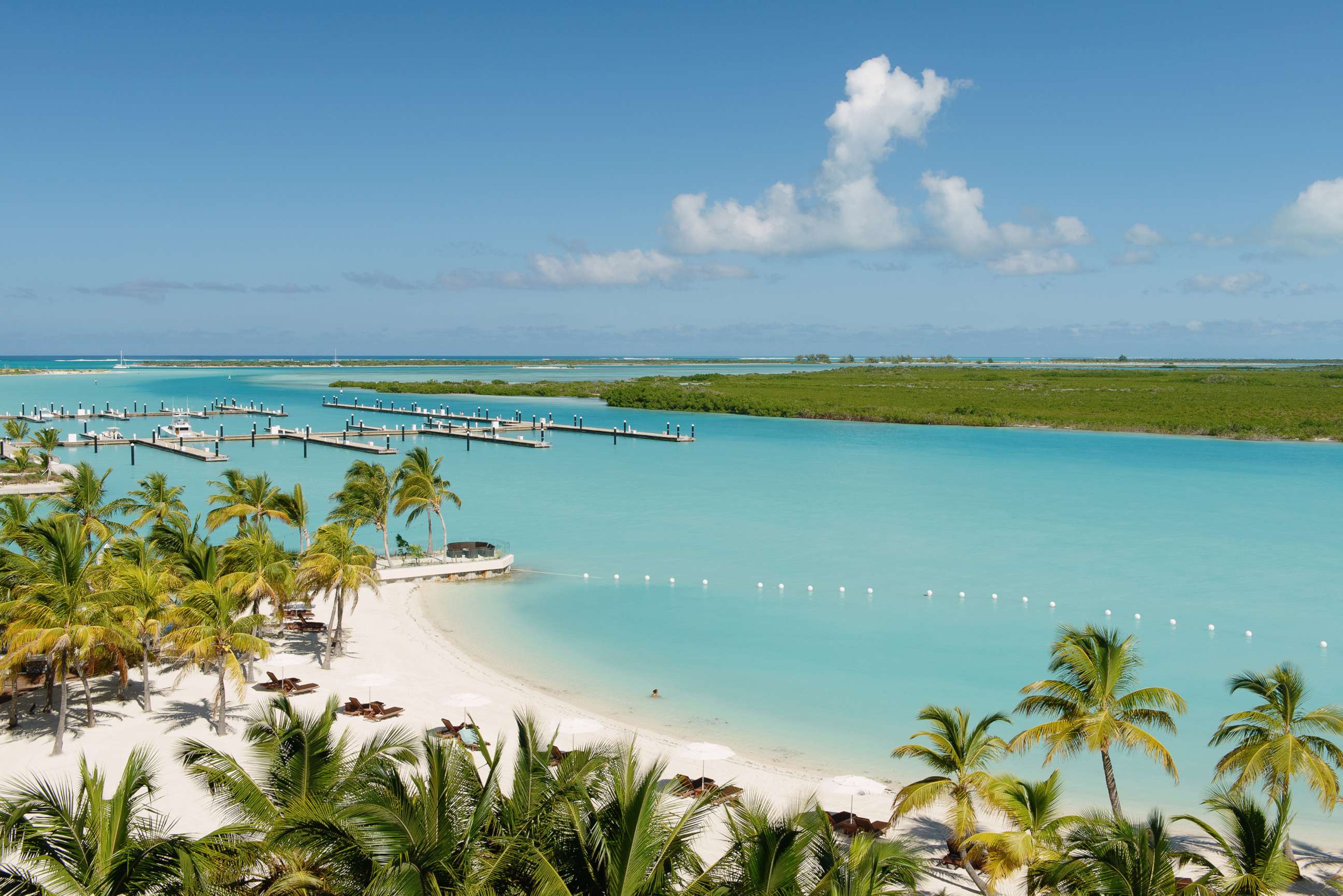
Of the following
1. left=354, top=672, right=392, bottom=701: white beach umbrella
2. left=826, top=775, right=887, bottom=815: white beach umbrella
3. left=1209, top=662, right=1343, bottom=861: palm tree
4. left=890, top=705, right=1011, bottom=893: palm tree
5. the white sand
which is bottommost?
the white sand

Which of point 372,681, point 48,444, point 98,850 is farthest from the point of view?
point 48,444

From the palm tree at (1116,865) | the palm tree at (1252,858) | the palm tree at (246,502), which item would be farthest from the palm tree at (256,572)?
the palm tree at (1252,858)

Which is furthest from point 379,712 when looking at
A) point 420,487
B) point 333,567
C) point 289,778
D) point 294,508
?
point 420,487

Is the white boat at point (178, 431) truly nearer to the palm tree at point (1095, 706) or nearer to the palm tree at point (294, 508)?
the palm tree at point (294, 508)

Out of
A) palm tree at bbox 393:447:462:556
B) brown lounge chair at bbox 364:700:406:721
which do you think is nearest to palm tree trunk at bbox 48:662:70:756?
brown lounge chair at bbox 364:700:406:721

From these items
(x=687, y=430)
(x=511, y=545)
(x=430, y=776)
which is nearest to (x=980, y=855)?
(x=430, y=776)

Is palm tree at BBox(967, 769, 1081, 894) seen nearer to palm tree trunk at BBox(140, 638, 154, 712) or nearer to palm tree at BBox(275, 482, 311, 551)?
palm tree trunk at BBox(140, 638, 154, 712)

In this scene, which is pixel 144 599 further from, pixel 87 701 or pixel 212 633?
pixel 87 701
